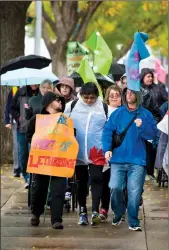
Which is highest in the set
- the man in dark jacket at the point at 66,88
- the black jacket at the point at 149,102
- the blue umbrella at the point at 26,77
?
the blue umbrella at the point at 26,77

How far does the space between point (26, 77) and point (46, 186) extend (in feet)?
11.8

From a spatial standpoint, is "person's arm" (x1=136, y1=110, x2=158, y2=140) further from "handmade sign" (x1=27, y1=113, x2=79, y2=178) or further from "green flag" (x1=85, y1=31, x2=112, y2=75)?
"green flag" (x1=85, y1=31, x2=112, y2=75)

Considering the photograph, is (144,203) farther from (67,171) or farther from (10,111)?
(10,111)

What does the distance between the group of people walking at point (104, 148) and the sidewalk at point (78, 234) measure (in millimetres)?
182

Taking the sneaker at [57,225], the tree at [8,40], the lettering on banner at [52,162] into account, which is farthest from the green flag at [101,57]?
the tree at [8,40]

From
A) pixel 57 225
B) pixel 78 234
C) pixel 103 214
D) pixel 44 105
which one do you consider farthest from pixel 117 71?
pixel 78 234

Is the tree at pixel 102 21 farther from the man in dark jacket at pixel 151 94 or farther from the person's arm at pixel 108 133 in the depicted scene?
the person's arm at pixel 108 133

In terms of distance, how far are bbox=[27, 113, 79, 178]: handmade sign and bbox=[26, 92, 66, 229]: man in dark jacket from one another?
118 millimetres

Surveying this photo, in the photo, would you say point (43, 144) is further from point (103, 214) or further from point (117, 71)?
point (117, 71)

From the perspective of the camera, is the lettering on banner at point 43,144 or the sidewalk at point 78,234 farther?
the lettering on banner at point 43,144

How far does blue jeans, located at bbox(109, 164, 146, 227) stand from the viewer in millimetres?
9406

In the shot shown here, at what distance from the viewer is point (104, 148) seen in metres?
9.34

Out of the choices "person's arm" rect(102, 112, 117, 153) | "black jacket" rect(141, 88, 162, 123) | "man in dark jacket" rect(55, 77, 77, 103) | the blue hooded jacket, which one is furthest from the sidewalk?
"black jacket" rect(141, 88, 162, 123)

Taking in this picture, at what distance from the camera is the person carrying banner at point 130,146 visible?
9367 millimetres
